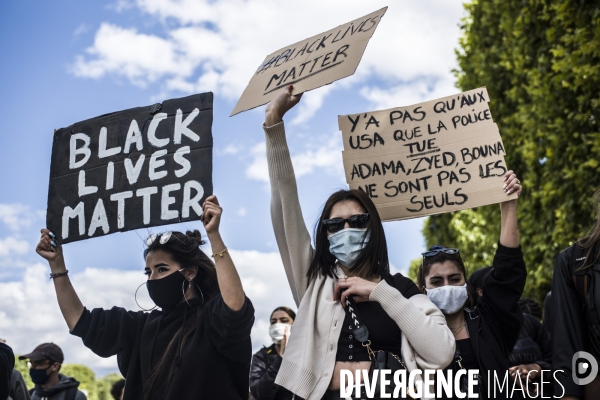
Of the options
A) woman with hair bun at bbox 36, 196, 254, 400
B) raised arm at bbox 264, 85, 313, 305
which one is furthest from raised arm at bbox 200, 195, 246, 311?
raised arm at bbox 264, 85, 313, 305

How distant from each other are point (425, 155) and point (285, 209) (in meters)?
1.22

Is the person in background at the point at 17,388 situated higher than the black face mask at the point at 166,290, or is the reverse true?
the black face mask at the point at 166,290

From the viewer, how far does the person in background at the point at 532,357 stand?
505 cm

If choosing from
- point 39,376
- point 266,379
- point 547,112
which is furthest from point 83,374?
point 266,379

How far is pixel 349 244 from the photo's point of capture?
3314 millimetres

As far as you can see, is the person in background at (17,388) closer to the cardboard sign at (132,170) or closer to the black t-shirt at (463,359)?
the cardboard sign at (132,170)

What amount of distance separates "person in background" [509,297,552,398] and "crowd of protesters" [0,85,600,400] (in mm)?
848

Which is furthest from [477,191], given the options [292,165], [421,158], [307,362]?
[307,362]

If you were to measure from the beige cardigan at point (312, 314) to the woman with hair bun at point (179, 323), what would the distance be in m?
0.30

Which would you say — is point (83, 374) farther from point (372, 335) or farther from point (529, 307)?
Answer: point (372, 335)

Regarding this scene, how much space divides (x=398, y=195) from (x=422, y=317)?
1.32 metres

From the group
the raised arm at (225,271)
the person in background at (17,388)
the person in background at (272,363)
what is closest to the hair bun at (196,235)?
the raised arm at (225,271)

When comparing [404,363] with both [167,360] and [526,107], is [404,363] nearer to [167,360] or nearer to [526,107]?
[167,360]

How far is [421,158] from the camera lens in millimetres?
4312
